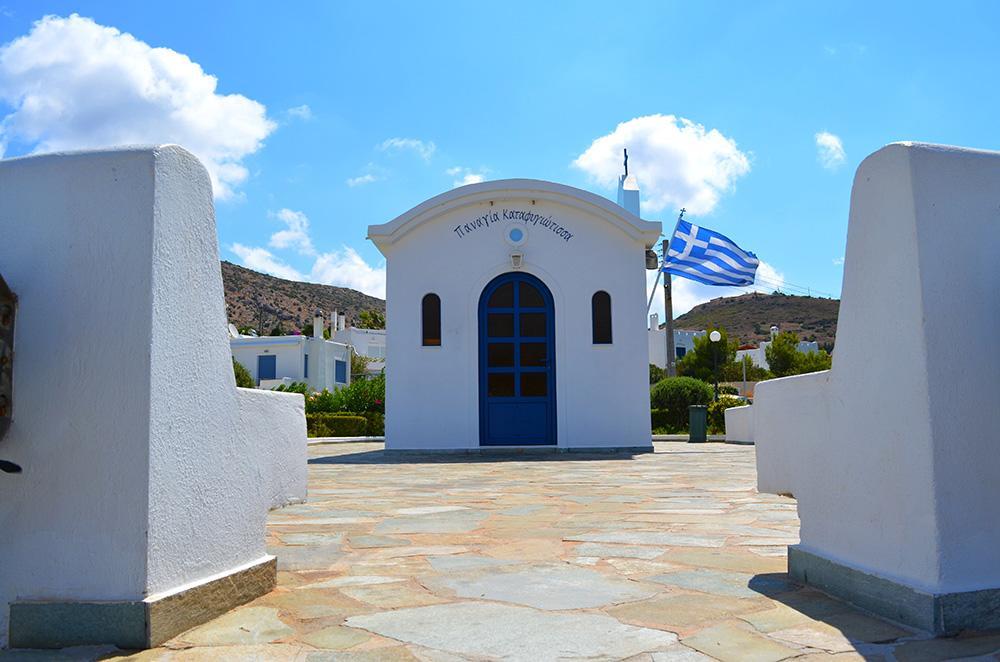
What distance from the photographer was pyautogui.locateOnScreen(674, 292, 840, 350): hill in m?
71.4

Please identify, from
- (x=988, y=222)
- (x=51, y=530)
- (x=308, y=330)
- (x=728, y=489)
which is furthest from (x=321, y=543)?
(x=308, y=330)

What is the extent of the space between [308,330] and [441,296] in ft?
134

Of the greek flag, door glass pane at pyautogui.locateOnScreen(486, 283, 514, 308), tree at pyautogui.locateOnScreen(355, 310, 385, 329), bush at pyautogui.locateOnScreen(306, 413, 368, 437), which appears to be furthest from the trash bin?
tree at pyautogui.locateOnScreen(355, 310, 385, 329)

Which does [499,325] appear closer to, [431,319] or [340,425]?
[431,319]

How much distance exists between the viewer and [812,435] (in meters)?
3.83

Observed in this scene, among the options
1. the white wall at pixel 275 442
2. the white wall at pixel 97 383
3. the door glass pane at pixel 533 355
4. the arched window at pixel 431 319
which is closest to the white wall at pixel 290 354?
the arched window at pixel 431 319

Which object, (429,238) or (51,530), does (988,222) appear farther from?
(429,238)

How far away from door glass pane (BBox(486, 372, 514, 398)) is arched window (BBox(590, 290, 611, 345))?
167 centimetres

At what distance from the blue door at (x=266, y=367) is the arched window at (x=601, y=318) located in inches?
1117

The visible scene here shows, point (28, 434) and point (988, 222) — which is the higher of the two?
point (988, 222)

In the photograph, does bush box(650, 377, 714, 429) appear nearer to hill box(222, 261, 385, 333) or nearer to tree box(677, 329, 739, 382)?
tree box(677, 329, 739, 382)

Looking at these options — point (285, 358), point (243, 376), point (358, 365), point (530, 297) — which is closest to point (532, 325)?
point (530, 297)

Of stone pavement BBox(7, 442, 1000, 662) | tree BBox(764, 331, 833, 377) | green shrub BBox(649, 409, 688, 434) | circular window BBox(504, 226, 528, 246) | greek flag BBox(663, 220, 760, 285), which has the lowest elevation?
stone pavement BBox(7, 442, 1000, 662)

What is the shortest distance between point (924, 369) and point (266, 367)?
130 feet
